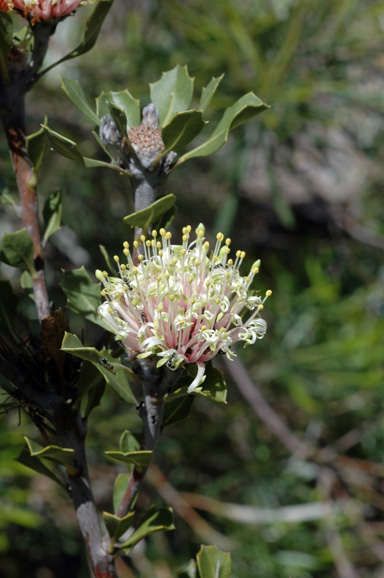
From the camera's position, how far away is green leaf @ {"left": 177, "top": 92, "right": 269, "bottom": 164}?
0.49 m

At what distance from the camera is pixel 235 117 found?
49cm

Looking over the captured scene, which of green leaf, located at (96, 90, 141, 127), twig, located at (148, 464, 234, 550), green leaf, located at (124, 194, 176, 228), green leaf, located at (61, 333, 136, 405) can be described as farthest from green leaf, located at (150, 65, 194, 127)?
twig, located at (148, 464, 234, 550)

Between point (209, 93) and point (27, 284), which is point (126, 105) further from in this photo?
point (27, 284)

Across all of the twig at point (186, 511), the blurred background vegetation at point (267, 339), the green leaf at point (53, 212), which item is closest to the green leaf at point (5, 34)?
the green leaf at point (53, 212)

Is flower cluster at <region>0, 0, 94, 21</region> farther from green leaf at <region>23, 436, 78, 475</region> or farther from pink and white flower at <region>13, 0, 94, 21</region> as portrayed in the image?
green leaf at <region>23, 436, 78, 475</region>

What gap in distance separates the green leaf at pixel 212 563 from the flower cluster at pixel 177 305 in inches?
6.3

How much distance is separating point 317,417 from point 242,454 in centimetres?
28

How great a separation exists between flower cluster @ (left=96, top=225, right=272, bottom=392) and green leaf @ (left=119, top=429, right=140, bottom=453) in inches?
3.2

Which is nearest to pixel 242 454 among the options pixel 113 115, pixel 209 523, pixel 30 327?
pixel 209 523

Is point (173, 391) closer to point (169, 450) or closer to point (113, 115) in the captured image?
point (113, 115)

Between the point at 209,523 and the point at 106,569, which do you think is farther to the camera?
the point at 209,523

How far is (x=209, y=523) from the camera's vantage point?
164 centimetres

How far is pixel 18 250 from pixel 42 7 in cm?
21

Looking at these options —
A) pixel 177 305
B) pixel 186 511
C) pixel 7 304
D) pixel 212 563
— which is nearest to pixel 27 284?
pixel 7 304
